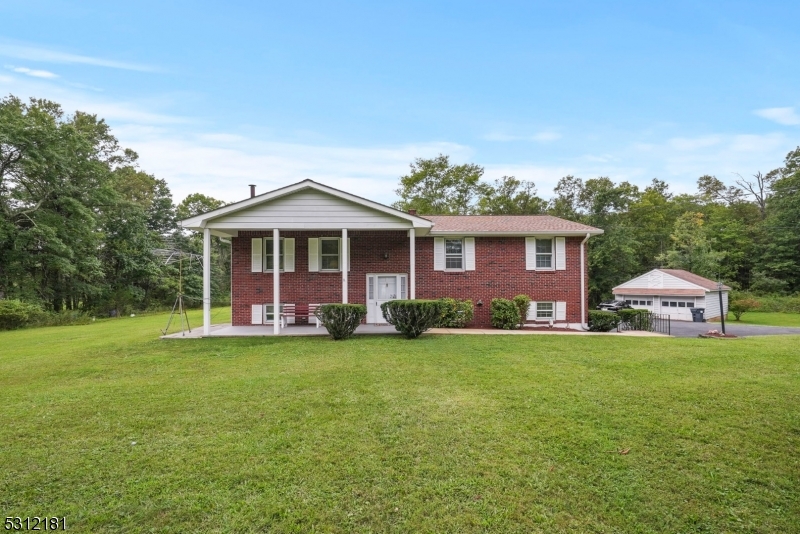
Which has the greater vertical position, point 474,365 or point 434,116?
point 434,116

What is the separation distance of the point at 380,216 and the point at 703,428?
30.1 feet

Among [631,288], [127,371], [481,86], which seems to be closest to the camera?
[127,371]

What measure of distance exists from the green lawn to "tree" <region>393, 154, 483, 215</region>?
26800mm

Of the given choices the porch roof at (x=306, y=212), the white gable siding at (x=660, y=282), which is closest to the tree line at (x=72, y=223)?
the porch roof at (x=306, y=212)

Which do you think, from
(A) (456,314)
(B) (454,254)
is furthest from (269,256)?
(A) (456,314)

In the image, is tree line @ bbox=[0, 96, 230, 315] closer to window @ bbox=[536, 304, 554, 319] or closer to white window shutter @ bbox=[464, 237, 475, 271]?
white window shutter @ bbox=[464, 237, 475, 271]

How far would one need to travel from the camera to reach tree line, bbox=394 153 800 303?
102 feet

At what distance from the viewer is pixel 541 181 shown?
35.9 metres

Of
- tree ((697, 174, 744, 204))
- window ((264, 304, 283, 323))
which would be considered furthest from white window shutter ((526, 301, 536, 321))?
tree ((697, 174, 744, 204))

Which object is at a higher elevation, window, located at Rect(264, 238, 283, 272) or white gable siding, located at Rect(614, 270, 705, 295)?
window, located at Rect(264, 238, 283, 272)

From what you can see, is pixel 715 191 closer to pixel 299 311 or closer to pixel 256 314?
pixel 299 311

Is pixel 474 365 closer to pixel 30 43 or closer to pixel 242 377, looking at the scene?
pixel 242 377

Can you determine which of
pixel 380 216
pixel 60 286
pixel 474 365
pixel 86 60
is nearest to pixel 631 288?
pixel 380 216

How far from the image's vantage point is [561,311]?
14.0m
